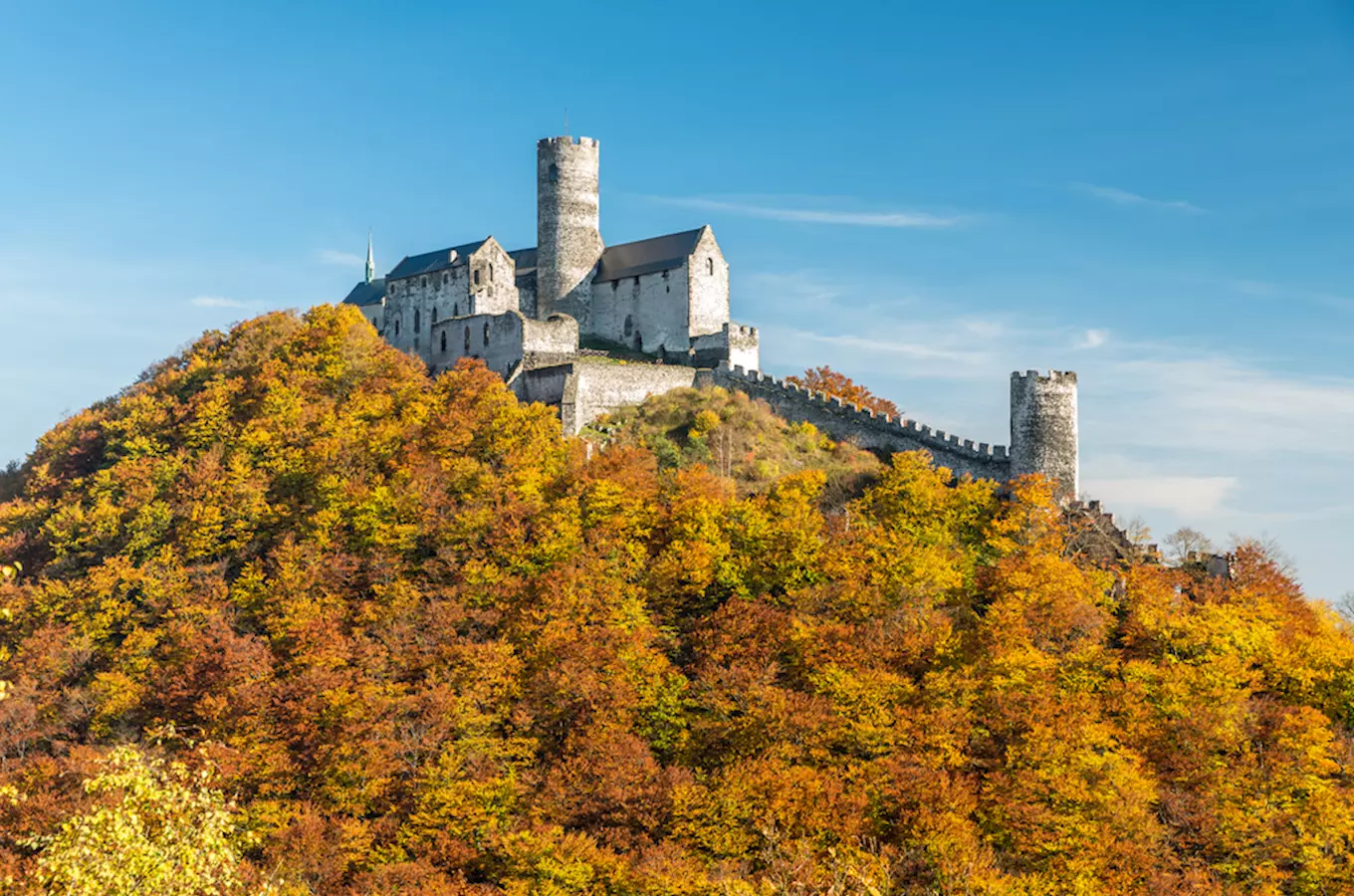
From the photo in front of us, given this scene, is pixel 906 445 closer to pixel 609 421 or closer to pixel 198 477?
pixel 609 421

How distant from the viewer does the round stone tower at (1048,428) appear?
51.5 m

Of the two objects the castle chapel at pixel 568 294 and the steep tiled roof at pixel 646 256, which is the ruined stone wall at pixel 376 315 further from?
the steep tiled roof at pixel 646 256

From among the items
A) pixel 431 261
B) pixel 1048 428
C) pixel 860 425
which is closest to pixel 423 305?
pixel 431 261

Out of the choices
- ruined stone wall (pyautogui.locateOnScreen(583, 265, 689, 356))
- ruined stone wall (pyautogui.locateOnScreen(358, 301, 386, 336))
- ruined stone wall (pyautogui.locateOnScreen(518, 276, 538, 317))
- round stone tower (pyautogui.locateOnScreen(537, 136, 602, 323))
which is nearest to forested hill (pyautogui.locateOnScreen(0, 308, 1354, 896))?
ruined stone wall (pyautogui.locateOnScreen(583, 265, 689, 356))

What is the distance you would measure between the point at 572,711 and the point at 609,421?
1458cm

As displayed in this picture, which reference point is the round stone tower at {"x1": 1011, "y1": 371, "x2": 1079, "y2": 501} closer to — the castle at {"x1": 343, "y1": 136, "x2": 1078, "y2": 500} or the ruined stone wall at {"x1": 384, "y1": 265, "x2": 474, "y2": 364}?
the castle at {"x1": 343, "y1": 136, "x2": 1078, "y2": 500}

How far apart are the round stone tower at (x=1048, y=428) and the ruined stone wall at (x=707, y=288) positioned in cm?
1560

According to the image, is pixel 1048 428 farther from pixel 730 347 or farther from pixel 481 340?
pixel 481 340

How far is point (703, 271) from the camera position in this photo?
63969 mm

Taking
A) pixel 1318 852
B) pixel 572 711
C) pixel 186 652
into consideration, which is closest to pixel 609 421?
pixel 572 711

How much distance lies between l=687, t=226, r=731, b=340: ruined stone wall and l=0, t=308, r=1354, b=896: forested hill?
6.52m

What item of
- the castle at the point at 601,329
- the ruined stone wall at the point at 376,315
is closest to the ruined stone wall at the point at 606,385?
the castle at the point at 601,329

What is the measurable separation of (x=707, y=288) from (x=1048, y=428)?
18.5 metres

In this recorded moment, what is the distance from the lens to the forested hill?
41750mm
